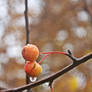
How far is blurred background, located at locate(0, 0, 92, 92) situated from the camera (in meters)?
1.90

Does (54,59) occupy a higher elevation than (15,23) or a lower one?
lower

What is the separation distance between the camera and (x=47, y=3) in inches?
99.8

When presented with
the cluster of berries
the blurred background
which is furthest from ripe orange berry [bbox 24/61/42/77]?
the blurred background

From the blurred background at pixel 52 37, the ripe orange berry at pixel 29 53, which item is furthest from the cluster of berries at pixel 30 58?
the blurred background at pixel 52 37

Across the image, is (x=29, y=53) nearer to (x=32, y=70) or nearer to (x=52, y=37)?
(x=32, y=70)

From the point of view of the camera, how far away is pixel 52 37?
2373 mm

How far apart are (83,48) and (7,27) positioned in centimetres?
78

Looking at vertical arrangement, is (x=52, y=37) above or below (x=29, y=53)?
below

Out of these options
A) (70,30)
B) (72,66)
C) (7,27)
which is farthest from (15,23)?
(72,66)

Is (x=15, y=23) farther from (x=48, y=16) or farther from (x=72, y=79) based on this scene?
(x=72, y=79)

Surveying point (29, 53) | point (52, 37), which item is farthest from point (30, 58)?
point (52, 37)

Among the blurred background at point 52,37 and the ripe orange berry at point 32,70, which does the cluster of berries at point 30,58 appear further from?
the blurred background at point 52,37

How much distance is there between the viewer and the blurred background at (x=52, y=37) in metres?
1.90

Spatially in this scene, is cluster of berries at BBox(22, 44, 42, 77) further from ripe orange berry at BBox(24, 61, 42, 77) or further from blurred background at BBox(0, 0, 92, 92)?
blurred background at BBox(0, 0, 92, 92)
